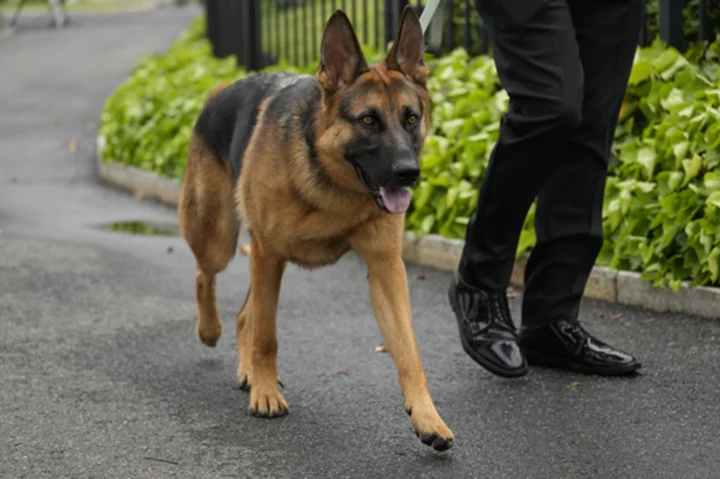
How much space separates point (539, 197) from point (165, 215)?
5136mm

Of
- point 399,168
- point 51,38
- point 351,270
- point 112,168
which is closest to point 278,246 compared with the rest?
point 399,168

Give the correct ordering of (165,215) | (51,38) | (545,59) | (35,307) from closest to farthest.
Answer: (545,59) → (35,307) → (165,215) → (51,38)

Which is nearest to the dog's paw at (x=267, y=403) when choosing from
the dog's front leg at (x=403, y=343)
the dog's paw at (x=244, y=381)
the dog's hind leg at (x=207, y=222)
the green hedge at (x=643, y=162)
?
the dog's paw at (x=244, y=381)

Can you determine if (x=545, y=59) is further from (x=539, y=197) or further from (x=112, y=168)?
(x=112, y=168)

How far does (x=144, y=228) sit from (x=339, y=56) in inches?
196

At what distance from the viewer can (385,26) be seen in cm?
1028

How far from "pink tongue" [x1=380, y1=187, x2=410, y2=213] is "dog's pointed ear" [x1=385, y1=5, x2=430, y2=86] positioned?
16.8 inches

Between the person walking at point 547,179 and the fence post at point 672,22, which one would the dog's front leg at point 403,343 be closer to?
the person walking at point 547,179

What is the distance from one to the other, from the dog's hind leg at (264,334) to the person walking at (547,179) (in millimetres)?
770

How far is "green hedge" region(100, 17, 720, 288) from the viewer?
5.94 metres

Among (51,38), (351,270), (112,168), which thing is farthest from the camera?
(51,38)

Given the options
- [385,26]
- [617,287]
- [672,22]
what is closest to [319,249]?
[617,287]

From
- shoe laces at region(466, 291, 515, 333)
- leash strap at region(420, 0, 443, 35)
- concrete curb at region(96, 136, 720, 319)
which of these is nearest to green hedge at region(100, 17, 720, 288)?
concrete curb at region(96, 136, 720, 319)

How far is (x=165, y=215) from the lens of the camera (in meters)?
9.62
